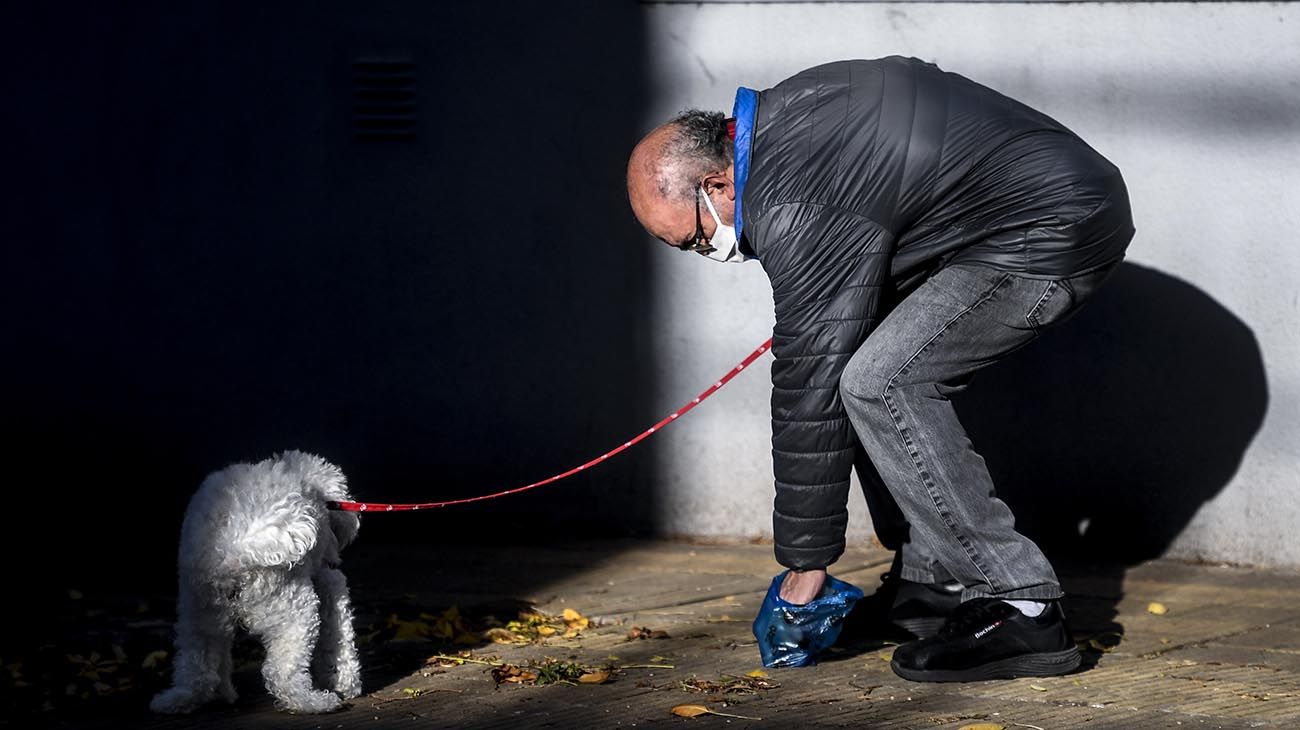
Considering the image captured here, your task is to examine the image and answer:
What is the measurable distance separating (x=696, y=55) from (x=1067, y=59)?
1.31 meters

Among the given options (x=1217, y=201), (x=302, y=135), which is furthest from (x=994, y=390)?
(x=302, y=135)

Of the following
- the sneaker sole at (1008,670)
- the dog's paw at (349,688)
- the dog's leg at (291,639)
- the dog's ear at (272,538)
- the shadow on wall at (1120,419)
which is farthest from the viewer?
the shadow on wall at (1120,419)

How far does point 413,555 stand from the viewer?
6203 mm

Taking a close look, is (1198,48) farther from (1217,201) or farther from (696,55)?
(696,55)

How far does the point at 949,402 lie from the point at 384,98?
2915mm

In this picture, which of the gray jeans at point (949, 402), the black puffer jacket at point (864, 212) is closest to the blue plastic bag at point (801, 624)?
the black puffer jacket at point (864, 212)

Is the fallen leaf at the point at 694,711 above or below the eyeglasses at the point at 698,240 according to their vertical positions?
below

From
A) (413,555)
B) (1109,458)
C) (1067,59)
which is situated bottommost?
(413,555)

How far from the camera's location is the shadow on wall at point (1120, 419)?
5.61m

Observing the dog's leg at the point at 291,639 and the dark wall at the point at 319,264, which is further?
the dark wall at the point at 319,264

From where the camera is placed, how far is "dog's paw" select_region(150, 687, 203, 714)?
4.00 metres

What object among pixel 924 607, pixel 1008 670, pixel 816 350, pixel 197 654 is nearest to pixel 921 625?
pixel 924 607

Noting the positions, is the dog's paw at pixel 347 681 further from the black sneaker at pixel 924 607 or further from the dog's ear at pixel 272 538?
the black sneaker at pixel 924 607

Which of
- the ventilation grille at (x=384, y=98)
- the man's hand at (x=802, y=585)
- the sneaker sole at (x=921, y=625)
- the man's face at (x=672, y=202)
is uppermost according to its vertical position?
the ventilation grille at (x=384, y=98)
